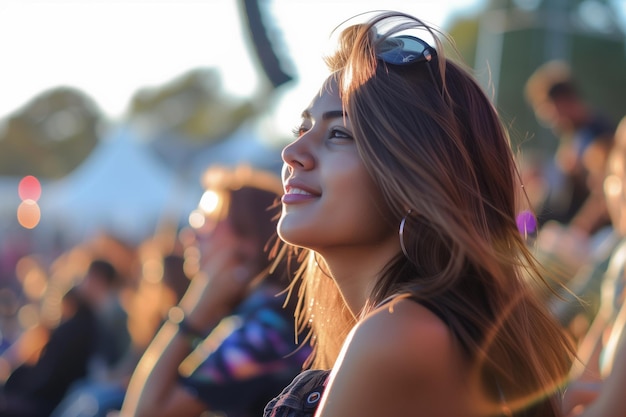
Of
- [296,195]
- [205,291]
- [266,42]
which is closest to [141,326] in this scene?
[205,291]

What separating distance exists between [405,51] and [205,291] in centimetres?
189

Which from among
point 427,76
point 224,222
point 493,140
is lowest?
point 224,222

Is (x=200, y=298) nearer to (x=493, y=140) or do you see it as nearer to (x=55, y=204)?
(x=493, y=140)

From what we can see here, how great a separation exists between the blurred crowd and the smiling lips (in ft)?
3.20

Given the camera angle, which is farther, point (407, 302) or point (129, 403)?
point (129, 403)

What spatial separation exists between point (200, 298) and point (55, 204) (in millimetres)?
14456

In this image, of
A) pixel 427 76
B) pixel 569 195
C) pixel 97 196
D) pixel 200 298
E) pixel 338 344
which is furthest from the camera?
pixel 97 196

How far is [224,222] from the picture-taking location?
3.66 metres

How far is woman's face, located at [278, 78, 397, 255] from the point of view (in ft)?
6.22

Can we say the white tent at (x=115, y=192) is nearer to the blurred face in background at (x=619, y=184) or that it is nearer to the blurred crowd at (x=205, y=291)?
the blurred crowd at (x=205, y=291)

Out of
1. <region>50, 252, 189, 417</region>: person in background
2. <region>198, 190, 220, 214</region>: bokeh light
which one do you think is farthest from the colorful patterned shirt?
<region>50, 252, 189, 417</region>: person in background

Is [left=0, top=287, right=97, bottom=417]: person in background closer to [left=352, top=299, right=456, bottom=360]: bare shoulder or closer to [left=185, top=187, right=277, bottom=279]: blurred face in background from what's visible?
[left=185, top=187, right=277, bottom=279]: blurred face in background

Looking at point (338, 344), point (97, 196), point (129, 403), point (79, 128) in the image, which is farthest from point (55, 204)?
point (79, 128)

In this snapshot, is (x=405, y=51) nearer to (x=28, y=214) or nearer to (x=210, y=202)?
(x=210, y=202)
